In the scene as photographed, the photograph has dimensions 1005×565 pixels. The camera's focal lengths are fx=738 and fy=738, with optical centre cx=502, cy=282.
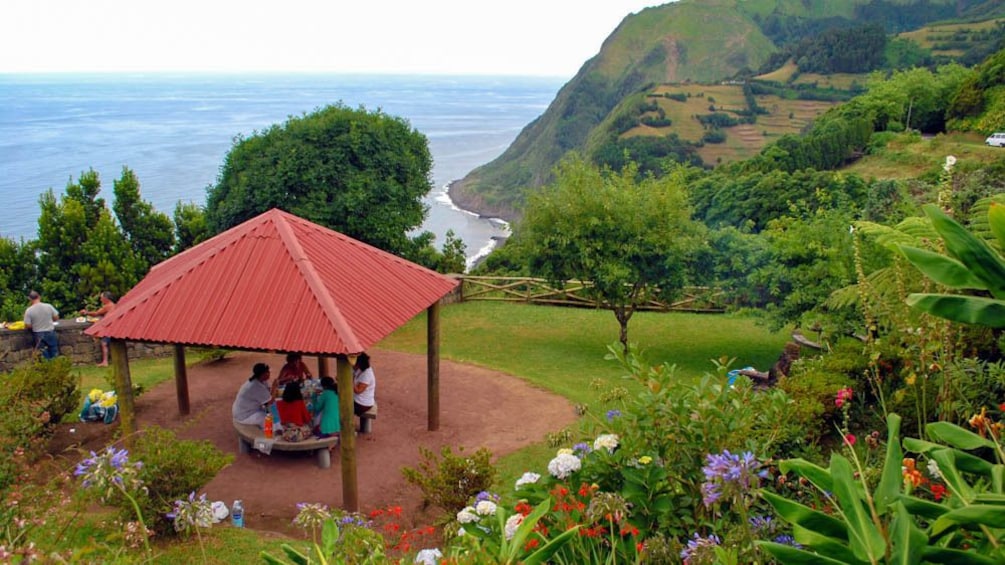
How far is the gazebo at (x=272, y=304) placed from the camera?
899cm

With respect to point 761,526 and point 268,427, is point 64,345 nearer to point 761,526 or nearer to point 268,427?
point 268,427

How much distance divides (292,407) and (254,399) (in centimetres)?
66

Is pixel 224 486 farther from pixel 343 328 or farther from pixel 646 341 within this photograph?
pixel 646 341

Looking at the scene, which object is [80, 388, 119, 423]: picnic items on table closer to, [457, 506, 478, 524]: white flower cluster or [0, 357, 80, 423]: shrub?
[0, 357, 80, 423]: shrub

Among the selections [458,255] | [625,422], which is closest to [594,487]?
[625,422]

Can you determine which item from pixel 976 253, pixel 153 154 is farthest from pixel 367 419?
pixel 153 154

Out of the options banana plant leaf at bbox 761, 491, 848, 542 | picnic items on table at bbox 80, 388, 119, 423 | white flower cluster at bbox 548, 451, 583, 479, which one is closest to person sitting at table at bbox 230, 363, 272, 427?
picnic items on table at bbox 80, 388, 119, 423

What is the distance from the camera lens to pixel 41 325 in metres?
15.1

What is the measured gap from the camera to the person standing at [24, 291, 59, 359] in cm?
1512

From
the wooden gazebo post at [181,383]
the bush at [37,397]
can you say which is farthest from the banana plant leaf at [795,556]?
the wooden gazebo post at [181,383]

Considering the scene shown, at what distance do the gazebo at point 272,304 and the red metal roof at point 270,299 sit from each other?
0.01 meters

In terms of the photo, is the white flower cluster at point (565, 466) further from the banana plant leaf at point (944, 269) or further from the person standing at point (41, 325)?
the person standing at point (41, 325)

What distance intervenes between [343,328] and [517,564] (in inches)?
240

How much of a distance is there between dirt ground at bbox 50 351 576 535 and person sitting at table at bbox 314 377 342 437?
0.50 meters
